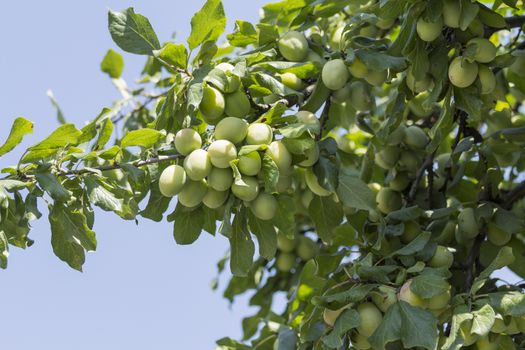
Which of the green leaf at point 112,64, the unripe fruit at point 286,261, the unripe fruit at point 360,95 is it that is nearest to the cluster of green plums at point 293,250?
the unripe fruit at point 286,261

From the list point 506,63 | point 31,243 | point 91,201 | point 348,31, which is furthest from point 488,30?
point 31,243

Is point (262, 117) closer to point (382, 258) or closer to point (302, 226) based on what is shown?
point (382, 258)

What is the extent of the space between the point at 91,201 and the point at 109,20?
2.11ft

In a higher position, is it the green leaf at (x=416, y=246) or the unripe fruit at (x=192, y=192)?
the unripe fruit at (x=192, y=192)

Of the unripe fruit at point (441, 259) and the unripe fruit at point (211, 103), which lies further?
the unripe fruit at point (441, 259)

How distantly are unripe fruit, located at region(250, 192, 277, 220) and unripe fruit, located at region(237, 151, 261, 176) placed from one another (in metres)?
0.16

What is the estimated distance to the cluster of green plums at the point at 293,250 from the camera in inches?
172

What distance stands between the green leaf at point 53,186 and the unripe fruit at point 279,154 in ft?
2.15

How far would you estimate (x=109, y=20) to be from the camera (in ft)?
9.18

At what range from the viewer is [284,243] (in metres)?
4.35

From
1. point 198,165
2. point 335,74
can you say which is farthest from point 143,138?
point 335,74

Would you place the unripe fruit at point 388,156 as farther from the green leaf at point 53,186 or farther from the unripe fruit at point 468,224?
the green leaf at point 53,186

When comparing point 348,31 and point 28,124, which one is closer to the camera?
point 28,124

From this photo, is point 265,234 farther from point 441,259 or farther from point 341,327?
point 441,259
